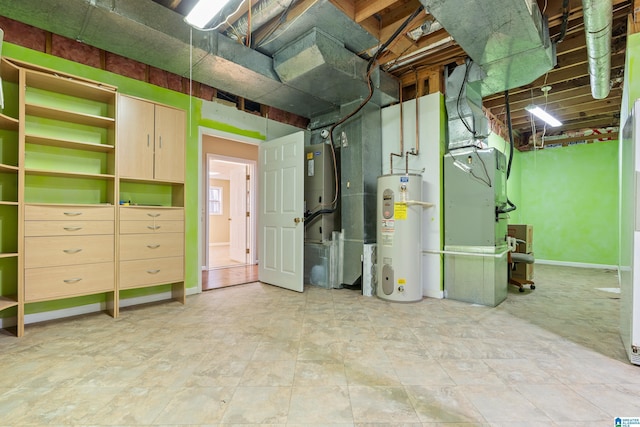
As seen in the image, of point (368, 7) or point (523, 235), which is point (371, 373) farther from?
point (523, 235)

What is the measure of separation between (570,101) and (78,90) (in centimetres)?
675

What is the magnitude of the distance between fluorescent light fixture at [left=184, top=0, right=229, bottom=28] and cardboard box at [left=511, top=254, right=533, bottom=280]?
4729 mm

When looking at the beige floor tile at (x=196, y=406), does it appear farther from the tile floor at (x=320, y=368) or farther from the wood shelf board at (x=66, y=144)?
the wood shelf board at (x=66, y=144)

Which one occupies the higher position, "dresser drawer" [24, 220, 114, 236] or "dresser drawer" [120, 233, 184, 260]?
"dresser drawer" [24, 220, 114, 236]

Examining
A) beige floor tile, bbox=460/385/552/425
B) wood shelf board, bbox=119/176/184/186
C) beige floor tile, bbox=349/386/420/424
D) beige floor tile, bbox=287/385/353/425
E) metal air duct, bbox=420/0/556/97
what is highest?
metal air duct, bbox=420/0/556/97

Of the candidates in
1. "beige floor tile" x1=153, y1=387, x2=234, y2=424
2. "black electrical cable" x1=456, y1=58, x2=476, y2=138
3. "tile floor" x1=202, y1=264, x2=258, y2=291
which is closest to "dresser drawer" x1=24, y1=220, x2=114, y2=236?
"tile floor" x1=202, y1=264, x2=258, y2=291

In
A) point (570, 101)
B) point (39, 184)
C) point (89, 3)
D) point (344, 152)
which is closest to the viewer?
point (89, 3)

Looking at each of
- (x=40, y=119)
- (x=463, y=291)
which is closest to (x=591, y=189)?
(x=463, y=291)

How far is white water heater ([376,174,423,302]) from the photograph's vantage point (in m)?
3.37

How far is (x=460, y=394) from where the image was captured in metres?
1.59

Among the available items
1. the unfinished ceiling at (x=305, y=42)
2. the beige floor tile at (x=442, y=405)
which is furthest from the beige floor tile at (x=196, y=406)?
the unfinished ceiling at (x=305, y=42)

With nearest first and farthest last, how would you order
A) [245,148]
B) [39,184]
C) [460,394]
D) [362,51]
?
[460,394], [39,184], [362,51], [245,148]

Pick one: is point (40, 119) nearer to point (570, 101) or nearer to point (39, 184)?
point (39, 184)

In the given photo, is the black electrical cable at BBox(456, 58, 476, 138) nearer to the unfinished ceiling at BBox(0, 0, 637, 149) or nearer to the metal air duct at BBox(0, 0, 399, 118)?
the unfinished ceiling at BBox(0, 0, 637, 149)
